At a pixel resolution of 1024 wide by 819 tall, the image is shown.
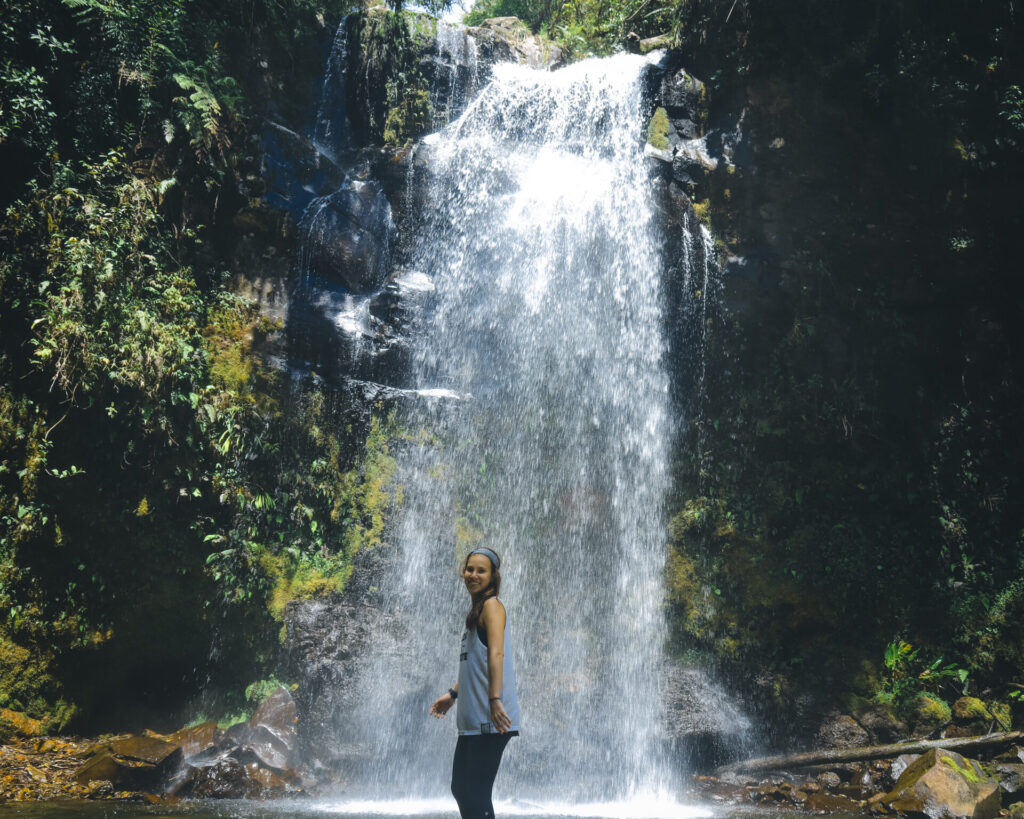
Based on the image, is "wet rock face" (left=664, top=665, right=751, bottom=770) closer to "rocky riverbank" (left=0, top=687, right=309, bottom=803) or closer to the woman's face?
"rocky riverbank" (left=0, top=687, right=309, bottom=803)

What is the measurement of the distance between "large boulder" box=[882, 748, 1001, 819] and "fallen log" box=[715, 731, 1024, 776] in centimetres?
70

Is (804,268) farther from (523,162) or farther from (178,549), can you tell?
(178,549)

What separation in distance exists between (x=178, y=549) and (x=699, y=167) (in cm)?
891

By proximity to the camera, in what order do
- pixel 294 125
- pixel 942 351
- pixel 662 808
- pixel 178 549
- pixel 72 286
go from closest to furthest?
pixel 662 808
pixel 72 286
pixel 178 549
pixel 942 351
pixel 294 125

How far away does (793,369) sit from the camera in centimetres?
924

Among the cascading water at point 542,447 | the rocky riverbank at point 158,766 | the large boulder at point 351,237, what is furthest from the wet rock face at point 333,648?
the large boulder at point 351,237

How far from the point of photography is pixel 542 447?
9.41 m

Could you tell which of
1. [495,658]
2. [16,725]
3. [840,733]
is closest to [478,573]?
[495,658]

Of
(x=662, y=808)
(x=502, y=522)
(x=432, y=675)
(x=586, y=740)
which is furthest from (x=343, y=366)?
(x=662, y=808)

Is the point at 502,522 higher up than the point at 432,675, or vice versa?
the point at 502,522

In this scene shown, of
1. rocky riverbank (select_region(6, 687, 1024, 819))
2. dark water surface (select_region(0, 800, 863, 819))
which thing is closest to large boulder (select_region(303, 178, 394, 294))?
rocky riverbank (select_region(6, 687, 1024, 819))

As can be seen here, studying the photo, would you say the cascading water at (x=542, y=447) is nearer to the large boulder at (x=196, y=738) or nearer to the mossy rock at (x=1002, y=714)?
the large boulder at (x=196, y=738)

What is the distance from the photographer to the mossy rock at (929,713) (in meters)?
6.97

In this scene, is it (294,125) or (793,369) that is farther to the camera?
(294,125)
